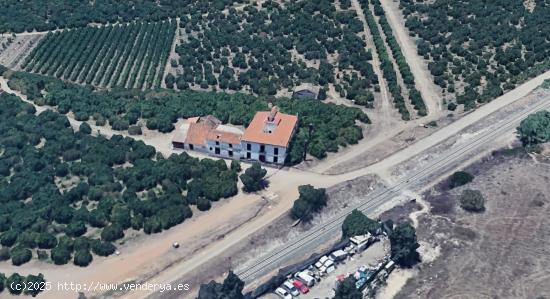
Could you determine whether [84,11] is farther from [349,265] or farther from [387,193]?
[349,265]

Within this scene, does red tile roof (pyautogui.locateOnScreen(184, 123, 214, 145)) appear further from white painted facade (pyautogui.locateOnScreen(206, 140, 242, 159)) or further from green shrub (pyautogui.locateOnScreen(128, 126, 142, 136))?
green shrub (pyautogui.locateOnScreen(128, 126, 142, 136))

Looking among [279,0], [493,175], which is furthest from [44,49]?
[493,175]

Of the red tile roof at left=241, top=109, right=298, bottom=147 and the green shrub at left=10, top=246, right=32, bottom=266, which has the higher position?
the red tile roof at left=241, top=109, right=298, bottom=147

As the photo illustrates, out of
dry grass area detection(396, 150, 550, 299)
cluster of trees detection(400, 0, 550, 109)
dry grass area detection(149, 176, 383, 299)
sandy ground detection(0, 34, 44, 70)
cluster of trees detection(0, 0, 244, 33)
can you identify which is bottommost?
sandy ground detection(0, 34, 44, 70)

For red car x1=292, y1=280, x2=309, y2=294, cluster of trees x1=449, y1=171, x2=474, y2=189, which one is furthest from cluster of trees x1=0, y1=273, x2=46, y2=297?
cluster of trees x1=449, y1=171, x2=474, y2=189

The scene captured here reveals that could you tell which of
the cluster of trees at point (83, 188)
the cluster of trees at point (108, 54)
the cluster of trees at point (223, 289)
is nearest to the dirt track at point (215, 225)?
the cluster of trees at point (83, 188)

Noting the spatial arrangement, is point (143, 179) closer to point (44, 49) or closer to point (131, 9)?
point (44, 49)

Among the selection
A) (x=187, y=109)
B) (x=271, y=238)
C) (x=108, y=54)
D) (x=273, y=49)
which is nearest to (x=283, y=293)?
(x=271, y=238)
